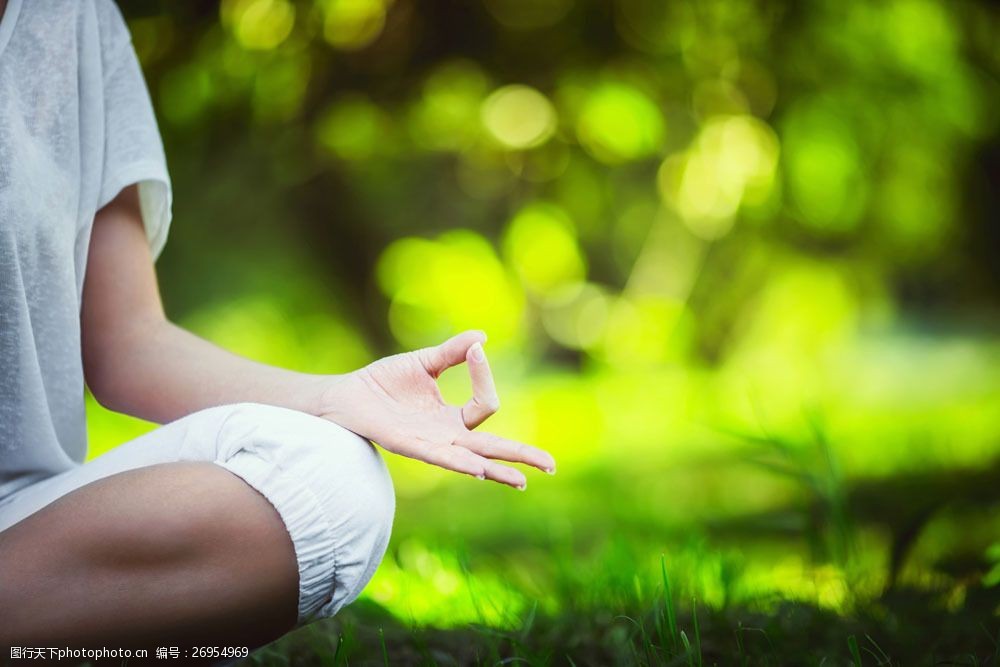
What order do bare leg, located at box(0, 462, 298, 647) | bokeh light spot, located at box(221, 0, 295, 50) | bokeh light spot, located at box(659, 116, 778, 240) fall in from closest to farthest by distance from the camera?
bare leg, located at box(0, 462, 298, 647), bokeh light spot, located at box(221, 0, 295, 50), bokeh light spot, located at box(659, 116, 778, 240)

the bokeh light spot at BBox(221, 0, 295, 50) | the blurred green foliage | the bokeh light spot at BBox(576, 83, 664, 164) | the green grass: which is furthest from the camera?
the bokeh light spot at BBox(576, 83, 664, 164)

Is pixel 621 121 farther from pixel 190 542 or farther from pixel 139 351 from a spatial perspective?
pixel 190 542

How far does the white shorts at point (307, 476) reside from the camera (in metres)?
0.99

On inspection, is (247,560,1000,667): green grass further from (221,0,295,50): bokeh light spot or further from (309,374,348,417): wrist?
(221,0,295,50): bokeh light spot

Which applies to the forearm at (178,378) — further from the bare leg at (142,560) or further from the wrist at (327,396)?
the bare leg at (142,560)

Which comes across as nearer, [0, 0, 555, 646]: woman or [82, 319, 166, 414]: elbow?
[0, 0, 555, 646]: woman

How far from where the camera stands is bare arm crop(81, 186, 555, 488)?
108cm

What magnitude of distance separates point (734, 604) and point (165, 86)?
2761 millimetres

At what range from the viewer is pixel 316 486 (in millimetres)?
995

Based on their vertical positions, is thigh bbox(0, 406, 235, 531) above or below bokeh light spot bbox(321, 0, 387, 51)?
below

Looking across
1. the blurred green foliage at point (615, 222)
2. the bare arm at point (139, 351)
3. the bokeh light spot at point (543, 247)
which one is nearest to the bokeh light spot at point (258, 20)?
the blurred green foliage at point (615, 222)

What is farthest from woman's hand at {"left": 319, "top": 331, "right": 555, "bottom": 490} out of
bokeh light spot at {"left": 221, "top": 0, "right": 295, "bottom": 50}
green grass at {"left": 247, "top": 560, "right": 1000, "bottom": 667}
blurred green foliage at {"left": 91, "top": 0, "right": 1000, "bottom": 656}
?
bokeh light spot at {"left": 221, "top": 0, "right": 295, "bottom": 50}

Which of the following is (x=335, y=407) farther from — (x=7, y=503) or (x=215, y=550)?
(x=7, y=503)

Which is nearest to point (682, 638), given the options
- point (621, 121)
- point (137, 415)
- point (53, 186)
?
point (137, 415)
